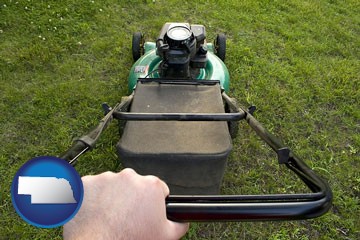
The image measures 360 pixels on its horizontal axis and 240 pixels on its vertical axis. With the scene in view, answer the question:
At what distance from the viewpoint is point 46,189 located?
1.46ft

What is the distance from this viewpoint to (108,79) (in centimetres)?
228

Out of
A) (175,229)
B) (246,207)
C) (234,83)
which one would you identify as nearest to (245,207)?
(246,207)

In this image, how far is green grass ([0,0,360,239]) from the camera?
1771mm

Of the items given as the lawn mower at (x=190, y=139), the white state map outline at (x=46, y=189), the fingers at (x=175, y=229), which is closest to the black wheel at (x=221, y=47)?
the lawn mower at (x=190, y=139)

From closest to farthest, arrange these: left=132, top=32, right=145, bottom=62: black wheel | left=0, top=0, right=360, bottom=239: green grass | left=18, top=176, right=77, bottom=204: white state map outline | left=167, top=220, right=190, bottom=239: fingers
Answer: left=18, top=176, right=77, bottom=204: white state map outline, left=167, top=220, right=190, bottom=239: fingers, left=0, top=0, right=360, bottom=239: green grass, left=132, top=32, right=145, bottom=62: black wheel

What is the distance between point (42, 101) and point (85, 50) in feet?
1.77

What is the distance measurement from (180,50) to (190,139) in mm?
508

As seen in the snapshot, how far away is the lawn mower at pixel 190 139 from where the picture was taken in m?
0.63

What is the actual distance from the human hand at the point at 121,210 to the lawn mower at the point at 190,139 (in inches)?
2.5

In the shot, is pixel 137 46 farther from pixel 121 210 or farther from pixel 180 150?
pixel 121 210

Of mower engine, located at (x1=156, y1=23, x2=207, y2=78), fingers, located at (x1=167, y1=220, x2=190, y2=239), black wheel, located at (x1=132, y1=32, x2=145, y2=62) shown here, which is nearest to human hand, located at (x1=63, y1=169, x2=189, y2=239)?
fingers, located at (x1=167, y1=220, x2=190, y2=239)

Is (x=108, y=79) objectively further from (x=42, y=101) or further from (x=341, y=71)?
(x=341, y=71)

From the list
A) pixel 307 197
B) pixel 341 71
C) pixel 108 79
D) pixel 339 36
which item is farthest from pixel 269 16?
pixel 307 197

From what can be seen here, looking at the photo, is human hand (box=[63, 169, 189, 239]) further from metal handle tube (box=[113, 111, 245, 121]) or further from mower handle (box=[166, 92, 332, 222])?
metal handle tube (box=[113, 111, 245, 121])
